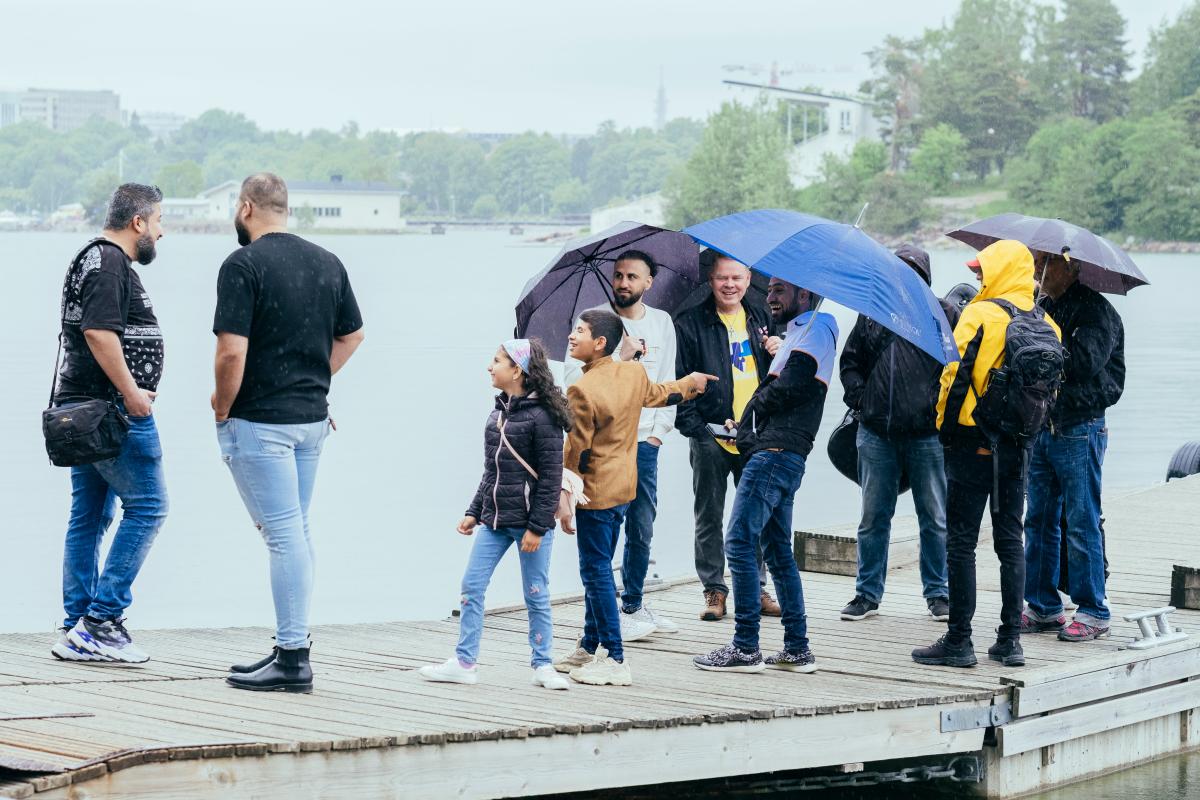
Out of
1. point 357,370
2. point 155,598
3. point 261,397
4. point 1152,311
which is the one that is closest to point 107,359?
point 261,397

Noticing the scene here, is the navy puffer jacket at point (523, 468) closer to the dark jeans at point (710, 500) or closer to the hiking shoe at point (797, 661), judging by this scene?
the hiking shoe at point (797, 661)

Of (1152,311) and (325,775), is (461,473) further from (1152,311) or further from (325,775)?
(1152,311)

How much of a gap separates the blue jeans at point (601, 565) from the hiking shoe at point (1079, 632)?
2.23m

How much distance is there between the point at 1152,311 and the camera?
56812 millimetres

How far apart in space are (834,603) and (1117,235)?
97.0m

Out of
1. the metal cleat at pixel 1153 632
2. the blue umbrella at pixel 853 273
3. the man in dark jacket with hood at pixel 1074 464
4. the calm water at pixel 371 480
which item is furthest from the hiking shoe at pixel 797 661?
the calm water at pixel 371 480

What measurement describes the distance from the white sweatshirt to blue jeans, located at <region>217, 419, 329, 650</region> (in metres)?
1.48

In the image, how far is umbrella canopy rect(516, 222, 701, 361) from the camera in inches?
292

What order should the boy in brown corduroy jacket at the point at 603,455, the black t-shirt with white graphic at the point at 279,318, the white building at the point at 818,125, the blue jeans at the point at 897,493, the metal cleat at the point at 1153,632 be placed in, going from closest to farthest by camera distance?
the black t-shirt with white graphic at the point at 279,318
the boy in brown corduroy jacket at the point at 603,455
the metal cleat at the point at 1153,632
the blue jeans at the point at 897,493
the white building at the point at 818,125

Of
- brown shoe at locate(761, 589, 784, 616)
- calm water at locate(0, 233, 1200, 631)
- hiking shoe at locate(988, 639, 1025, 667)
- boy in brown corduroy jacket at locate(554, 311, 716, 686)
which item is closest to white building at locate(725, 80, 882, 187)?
calm water at locate(0, 233, 1200, 631)

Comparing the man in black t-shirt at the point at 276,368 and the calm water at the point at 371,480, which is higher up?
the man in black t-shirt at the point at 276,368

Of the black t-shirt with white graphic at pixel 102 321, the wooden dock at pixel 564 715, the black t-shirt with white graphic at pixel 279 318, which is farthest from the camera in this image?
the black t-shirt with white graphic at pixel 102 321

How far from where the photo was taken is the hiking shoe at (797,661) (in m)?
6.82

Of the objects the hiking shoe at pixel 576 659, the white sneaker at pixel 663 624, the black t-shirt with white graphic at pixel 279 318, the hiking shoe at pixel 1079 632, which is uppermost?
the black t-shirt with white graphic at pixel 279 318
